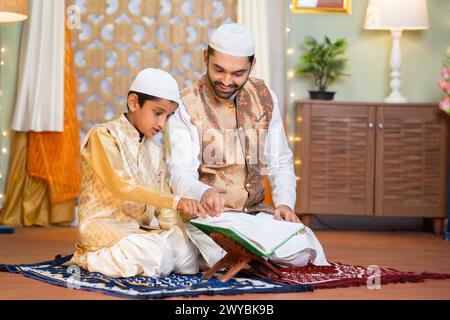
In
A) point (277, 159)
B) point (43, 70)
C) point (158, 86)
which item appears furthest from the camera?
point (43, 70)

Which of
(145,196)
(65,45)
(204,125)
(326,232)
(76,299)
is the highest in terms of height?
(65,45)

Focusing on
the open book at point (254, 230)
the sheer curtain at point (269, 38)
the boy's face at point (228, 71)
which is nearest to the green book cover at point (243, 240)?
the open book at point (254, 230)

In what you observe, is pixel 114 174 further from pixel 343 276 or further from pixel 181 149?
pixel 343 276

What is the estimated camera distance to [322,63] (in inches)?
218

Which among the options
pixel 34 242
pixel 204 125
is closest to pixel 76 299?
pixel 204 125

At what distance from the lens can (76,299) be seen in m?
2.62

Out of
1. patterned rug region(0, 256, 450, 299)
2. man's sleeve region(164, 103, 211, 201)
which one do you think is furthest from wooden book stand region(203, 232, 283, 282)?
man's sleeve region(164, 103, 211, 201)

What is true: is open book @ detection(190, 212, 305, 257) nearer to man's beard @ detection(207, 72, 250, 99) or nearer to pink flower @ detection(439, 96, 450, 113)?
man's beard @ detection(207, 72, 250, 99)

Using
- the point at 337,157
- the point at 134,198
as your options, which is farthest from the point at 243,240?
the point at 337,157

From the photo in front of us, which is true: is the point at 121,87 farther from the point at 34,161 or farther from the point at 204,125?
the point at 204,125

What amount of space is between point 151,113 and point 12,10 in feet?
6.26

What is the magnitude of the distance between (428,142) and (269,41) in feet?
3.96

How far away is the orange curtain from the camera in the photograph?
5.34 meters

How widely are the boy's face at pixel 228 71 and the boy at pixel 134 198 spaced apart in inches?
7.1
